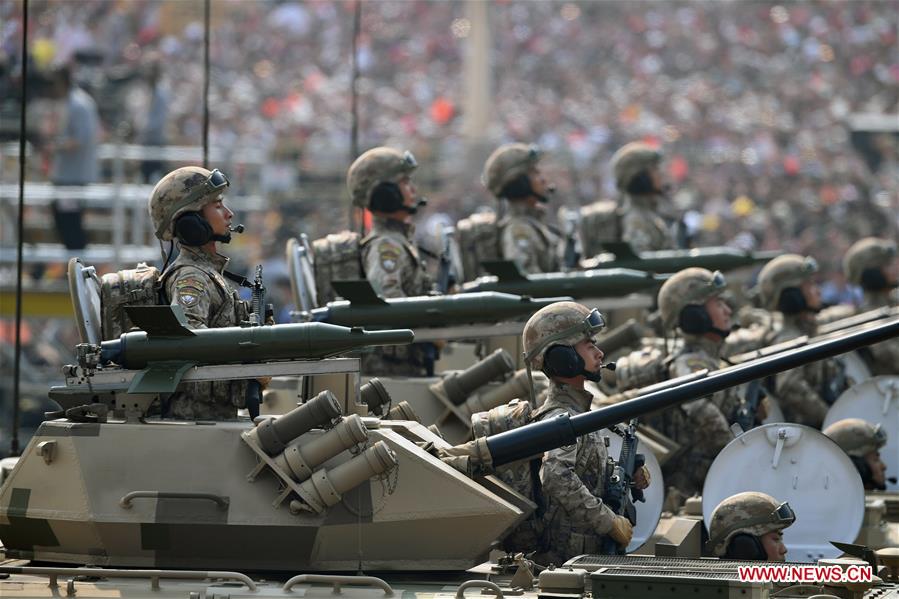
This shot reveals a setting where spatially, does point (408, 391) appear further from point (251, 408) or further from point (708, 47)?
point (708, 47)

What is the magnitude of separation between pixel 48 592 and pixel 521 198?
9351 millimetres

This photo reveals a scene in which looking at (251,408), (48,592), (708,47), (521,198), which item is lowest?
(48,592)

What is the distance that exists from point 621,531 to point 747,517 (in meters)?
0.73

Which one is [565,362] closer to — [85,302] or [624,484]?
[624,484]

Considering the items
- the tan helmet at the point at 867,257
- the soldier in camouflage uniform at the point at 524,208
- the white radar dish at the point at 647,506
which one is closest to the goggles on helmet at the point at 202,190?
the white radar dish at the point at 647,506

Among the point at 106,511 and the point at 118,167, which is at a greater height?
the point at 118,167

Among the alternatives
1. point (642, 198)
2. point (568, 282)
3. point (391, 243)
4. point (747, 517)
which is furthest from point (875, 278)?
point (747, 517)

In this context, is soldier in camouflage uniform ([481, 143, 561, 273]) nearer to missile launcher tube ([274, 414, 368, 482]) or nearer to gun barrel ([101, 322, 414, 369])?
gun barrel ([101, 322, 414, 369])

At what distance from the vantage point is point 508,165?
1984cm

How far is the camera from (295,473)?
38.7ft

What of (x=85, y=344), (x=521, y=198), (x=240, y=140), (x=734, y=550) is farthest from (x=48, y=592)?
(x=240, y=140)

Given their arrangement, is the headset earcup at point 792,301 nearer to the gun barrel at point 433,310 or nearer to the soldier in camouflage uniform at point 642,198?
the soldier in camouflage uniform at point 642,198

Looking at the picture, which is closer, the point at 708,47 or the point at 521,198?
the point at 521,198

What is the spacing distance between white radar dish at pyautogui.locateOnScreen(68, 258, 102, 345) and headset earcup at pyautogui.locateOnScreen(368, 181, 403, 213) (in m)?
4.79
